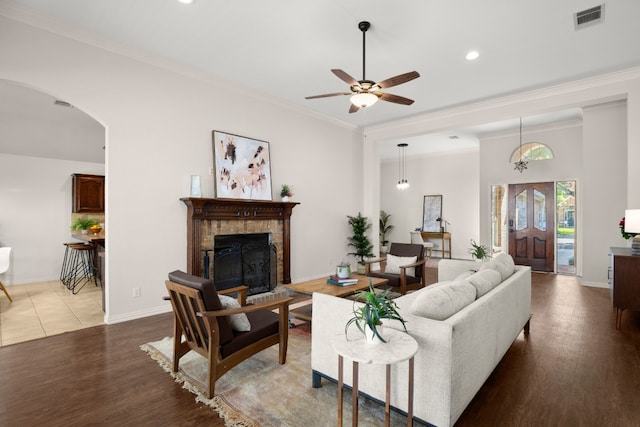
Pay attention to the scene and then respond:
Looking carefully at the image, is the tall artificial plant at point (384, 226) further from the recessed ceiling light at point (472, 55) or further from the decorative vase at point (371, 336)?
the decorative vase at point (371, 336)

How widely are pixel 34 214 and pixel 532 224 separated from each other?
10337mm

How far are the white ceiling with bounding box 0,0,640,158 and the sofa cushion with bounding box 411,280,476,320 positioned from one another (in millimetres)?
2661

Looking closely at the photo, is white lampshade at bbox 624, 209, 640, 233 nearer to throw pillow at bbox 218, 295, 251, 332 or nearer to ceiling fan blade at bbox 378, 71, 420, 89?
Result: ceiling fan blade at bbox 378, 71, 420, 89

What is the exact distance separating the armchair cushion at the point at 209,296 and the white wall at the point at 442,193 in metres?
8.39

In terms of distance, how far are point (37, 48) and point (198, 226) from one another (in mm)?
2449

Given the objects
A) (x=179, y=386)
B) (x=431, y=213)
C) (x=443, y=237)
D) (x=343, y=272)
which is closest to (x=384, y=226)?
(x=431, y=213)

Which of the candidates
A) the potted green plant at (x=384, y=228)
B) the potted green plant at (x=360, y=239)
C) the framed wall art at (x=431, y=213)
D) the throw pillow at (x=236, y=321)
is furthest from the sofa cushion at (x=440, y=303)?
the potted green plant at (x=384, y=228)

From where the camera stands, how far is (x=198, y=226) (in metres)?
4.24

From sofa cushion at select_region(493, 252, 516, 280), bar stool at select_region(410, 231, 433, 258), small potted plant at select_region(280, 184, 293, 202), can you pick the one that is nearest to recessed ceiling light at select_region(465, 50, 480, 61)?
sofa cushion at select_region(493, 252, 516, 280)

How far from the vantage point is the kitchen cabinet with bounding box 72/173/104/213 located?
6367 mm

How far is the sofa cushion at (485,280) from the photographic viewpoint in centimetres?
239

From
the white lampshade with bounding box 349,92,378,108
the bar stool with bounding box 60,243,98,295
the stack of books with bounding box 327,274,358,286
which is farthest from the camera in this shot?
the bar stool with bounding box 60,243,98,295

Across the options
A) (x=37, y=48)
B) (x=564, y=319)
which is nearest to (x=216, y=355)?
(x=37, y=48)

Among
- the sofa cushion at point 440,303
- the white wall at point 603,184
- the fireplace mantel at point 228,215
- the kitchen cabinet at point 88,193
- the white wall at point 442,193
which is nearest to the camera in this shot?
the sofa cushion at point 440,303
